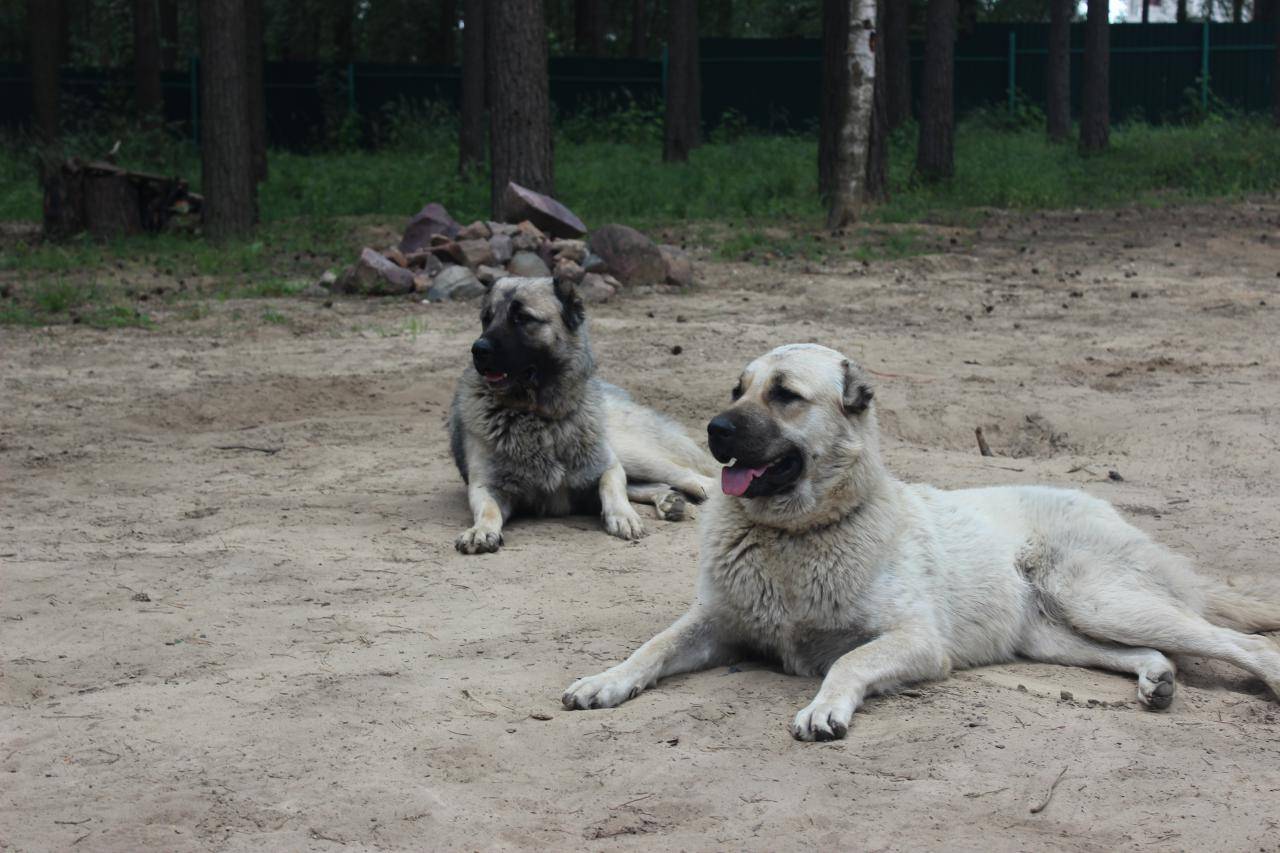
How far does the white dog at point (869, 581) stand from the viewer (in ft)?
15.5

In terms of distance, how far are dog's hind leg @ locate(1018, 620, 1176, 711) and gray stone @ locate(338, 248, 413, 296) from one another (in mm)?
9158

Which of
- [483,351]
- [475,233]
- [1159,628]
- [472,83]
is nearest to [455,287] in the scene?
[475,233]

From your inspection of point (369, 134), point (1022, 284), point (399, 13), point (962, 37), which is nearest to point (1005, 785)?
point (1022, 284)

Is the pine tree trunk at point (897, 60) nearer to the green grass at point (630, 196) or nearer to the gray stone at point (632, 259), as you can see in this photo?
the green grass at point (630, 196)

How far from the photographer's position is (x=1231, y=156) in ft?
73.8

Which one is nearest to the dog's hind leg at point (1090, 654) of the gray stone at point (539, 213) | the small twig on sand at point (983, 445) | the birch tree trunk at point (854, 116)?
the small twig on sand at point (983, 445)

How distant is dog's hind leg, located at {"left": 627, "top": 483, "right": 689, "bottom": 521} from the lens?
7406mm

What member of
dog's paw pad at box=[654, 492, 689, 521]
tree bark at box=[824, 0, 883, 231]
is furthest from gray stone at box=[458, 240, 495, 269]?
dog's paw pad at box=[654, 492, 689, 521]

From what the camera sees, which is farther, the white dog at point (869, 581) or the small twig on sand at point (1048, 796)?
the white dog at point (869, 581)

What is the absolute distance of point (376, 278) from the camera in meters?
13.2

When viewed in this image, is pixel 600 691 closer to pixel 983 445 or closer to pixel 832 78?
pixel 983 445

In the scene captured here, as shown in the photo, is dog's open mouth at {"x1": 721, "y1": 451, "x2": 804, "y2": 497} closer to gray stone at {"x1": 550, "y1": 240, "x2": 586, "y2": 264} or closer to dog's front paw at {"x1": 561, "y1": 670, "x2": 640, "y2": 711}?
dog's front paw at {"x1": 561, "y1": 670, "x2": 640, "y2": 711}

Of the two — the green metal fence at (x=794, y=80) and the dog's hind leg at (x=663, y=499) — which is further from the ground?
the green metal fence at (x=794, y=80)

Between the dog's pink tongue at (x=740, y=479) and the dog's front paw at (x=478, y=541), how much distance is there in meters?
2.05
